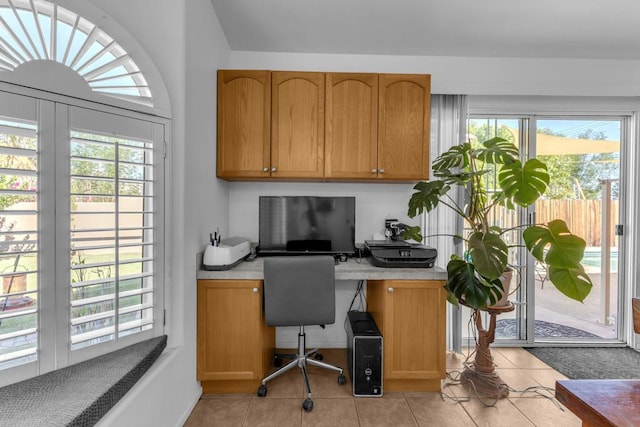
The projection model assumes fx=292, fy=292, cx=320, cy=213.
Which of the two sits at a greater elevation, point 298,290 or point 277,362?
point 298,290

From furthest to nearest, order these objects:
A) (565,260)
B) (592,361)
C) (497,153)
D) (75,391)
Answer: (592,361)
(497,153)
(565,260)
(75,391)

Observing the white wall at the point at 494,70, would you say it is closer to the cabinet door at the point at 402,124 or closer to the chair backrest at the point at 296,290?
the cabinet door at the point at 402,124

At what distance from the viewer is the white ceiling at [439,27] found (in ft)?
6.74

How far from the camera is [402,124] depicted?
2348mm

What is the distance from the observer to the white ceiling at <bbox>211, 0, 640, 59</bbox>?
2.05 m

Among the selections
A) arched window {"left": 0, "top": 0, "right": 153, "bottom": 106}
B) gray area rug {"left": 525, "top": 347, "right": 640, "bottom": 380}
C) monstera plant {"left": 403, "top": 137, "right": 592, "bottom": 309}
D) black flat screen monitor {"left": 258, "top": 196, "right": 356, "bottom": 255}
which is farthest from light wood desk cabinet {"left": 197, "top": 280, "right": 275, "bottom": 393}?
gray area rug {"left": 525, "top": 347, "right": 640, "bottom": 380}

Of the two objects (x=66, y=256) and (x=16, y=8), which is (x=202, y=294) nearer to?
(x=66, y=256)

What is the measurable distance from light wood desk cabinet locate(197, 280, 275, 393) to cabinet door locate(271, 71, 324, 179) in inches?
37.1

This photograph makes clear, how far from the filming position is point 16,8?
1158 mm

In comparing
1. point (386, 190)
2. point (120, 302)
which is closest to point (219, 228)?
point (120, 302)

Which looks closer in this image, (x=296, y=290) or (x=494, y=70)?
(x=296, y=290)

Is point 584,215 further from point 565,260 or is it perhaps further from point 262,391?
point 262,391

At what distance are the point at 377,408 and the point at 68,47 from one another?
8.48ft

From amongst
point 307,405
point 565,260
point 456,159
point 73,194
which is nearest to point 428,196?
point 456,159
